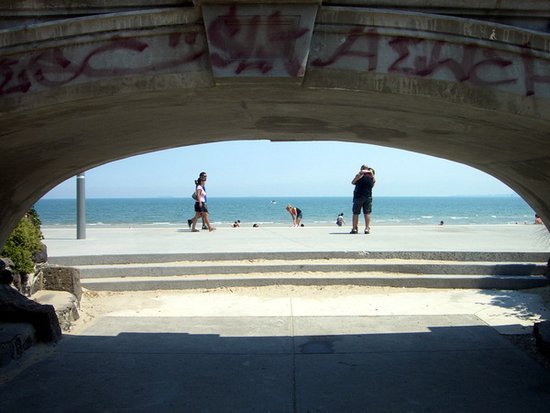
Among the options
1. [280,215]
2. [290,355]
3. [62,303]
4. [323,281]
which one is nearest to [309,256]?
[323,281]

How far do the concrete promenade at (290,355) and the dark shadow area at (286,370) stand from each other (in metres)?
0.02

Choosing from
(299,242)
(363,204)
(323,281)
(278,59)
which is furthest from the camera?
(363,204)

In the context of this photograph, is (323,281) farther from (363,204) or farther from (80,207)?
(80,207)

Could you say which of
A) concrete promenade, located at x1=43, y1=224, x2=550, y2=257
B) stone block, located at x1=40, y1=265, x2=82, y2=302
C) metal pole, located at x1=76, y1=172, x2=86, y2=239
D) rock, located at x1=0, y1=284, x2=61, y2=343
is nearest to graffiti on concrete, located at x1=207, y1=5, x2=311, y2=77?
rock, located at x1=0, y1=284, x2=61, y2=343

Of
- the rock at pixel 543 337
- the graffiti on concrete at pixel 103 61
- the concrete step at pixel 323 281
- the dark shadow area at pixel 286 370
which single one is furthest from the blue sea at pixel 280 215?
the graffiti on concrete at pixel 103 61

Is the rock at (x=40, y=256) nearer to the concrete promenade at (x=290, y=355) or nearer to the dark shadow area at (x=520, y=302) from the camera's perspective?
the concrete promenade at (x=290, y=355)

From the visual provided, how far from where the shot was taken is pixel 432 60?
133 inches

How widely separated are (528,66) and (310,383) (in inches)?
139

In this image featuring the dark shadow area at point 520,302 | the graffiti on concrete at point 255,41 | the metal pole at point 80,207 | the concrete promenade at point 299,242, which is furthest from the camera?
the metal pole at point 80,207

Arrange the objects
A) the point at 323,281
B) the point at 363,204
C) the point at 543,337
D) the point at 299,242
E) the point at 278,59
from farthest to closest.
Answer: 1. the point at 363,204
2. the point at 299,242
3. the point at 323,281
4. the point at 543,337
5. the point at 278,59

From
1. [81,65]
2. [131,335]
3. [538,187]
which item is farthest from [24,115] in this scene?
[538,187]

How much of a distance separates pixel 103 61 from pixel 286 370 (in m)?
3.73

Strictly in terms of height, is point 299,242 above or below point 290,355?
above

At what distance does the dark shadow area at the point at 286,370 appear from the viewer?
4902 mm
